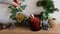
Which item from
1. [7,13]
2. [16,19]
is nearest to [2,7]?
[7,13]

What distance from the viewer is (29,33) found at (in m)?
1.16

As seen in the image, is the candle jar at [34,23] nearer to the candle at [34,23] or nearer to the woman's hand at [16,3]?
the candle at [34,23]

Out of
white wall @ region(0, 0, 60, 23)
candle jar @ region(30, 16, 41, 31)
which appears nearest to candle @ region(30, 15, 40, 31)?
candle jar @ region(30, 16, 41, 31)

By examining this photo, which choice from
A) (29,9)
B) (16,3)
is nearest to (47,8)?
(29,9)

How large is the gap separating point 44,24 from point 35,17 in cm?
10

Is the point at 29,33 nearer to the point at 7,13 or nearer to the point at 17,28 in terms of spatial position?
the point at 17,28

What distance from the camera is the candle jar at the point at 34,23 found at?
114 cm

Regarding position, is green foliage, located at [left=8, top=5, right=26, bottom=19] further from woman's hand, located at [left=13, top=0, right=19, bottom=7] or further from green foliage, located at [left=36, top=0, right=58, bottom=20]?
Answer: green foliage, located at [left=36, top=0, right=58, bottom=20]

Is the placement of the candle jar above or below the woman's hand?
below

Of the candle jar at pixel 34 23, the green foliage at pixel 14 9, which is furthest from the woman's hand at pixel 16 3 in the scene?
the candle jar at pixel 34 23

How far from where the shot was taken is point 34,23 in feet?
3.77

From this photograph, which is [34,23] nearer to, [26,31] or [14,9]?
[26,31]

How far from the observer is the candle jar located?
3.75ft

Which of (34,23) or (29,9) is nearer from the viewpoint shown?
(34,23)
